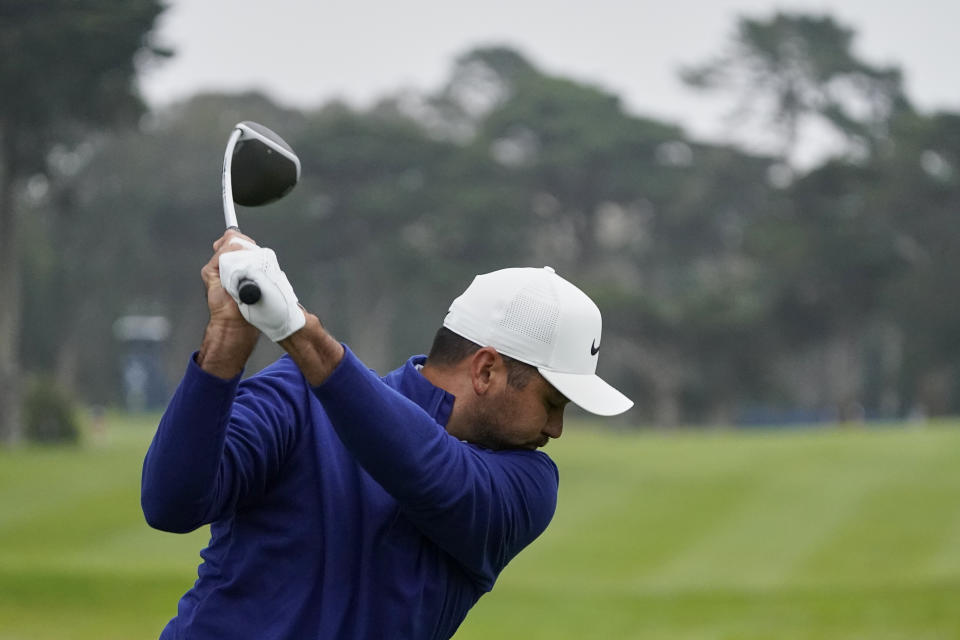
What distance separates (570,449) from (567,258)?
3669cm

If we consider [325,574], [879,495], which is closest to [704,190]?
[879,495]

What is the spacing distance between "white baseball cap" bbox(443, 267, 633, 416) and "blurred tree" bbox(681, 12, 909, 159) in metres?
63.5

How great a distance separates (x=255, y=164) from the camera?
306cm

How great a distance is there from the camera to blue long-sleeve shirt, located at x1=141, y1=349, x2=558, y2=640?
267 cm

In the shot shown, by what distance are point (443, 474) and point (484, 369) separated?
0.93 feet

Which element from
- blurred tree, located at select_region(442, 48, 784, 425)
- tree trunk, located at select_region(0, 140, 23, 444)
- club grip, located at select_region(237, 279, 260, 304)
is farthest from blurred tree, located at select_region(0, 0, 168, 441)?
club grip, located at select_region(237, 279, 260, 304)

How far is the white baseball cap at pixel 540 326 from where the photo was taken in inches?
116

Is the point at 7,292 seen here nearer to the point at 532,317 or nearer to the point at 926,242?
the point at 532,317

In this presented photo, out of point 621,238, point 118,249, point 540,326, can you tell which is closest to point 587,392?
point 540,326

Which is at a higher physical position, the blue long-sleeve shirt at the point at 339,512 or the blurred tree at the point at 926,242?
the blurred tree at the point at 926,242

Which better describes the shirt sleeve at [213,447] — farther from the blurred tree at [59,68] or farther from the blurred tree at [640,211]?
the blurred tree at [640,211]

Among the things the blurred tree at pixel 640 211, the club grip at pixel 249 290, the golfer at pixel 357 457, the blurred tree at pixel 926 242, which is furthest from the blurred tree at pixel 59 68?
the blurred tree at pixel 926 242

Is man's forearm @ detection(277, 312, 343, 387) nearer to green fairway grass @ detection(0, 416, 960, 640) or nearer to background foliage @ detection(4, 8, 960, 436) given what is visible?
green fairway grass @ detection(0, 416, 960, 640)

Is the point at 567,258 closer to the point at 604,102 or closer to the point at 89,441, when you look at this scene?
the point at 604,102
